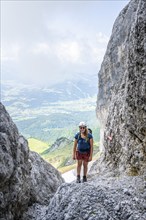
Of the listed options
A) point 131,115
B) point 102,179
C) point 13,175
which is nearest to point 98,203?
point 13,175

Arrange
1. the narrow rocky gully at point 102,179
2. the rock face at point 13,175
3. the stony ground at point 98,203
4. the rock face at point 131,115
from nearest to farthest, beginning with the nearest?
the stony ground at point 98,203
the narrow rocky gully at point 102,179
the rock face at point 13,175
the rock face at point 131,115

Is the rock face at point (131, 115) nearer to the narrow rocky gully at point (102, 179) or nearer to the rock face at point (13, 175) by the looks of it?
the narrow rocky gully at point (102, 179)

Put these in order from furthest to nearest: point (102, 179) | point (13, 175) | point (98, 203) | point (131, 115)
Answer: point (102, 179)
point (131, 115)
point (13, 175)
point (98, 203)

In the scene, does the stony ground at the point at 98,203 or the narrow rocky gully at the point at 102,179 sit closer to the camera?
the stony ground at the point at 98,203

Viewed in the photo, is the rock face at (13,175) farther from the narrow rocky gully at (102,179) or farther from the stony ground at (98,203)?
the stony ground at (98,203)

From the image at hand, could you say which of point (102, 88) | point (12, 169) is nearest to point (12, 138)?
point (12, 169)

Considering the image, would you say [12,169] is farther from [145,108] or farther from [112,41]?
[112,41]

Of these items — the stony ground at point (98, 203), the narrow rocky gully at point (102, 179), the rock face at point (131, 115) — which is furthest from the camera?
the rock face at point (131, 115)

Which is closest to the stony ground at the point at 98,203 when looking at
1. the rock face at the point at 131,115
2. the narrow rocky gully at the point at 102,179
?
the narrow rocky gully at the point at 102,179

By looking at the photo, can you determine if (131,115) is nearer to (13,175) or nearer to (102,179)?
(102,179)

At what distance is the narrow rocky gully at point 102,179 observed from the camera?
2088cm

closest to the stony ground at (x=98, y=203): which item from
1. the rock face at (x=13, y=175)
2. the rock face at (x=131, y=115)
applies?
the rock face at (x=13, y=175)

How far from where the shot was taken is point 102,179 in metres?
30.6

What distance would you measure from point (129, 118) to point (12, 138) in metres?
11.8
